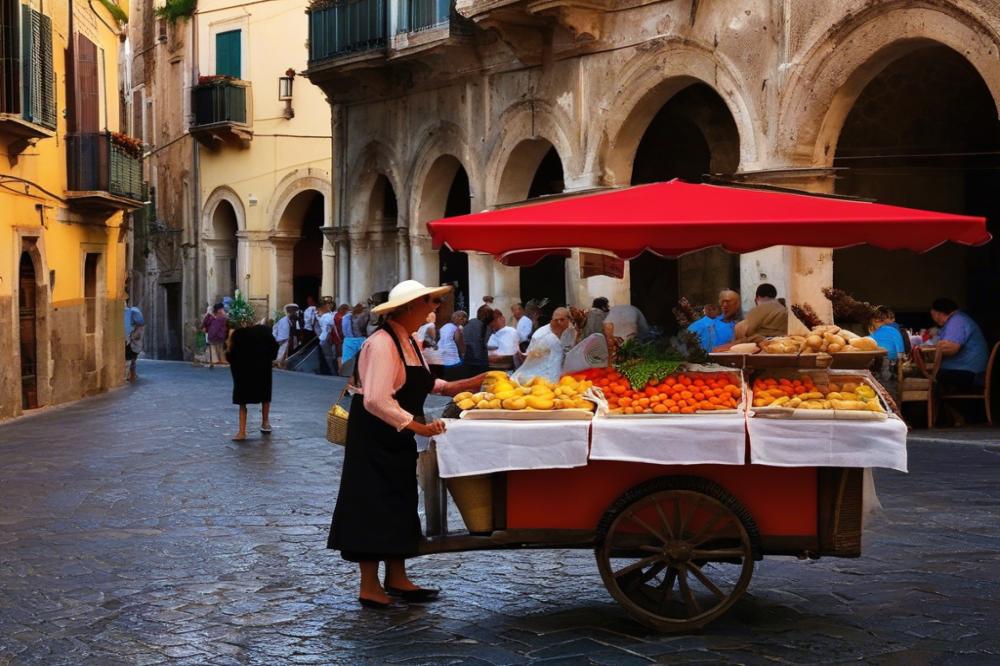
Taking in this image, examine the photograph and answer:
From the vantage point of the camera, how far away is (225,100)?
35.5 metres

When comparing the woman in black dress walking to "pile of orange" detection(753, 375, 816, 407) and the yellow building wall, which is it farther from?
"pile of orange" detection(753, 375, 816, 407)

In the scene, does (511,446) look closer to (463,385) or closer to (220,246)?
(463,385)

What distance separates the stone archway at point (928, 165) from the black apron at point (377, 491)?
41.6 feet

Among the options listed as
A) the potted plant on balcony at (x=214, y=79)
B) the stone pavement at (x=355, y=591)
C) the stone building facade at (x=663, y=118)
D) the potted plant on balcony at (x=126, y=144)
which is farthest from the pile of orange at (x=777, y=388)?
the potted plant on balcony at (x=214, y=79)

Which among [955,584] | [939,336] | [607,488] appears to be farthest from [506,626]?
[939,336]

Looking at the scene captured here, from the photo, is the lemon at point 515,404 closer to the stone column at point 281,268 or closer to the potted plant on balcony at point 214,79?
the stone column at point 281,268

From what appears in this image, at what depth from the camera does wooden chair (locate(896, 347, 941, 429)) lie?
46.3ft

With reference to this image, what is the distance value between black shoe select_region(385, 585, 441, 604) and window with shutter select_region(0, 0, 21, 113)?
45.1 feet

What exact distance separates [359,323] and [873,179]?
1000cm

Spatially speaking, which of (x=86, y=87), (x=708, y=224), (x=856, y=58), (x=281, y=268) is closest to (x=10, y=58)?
(x=86, y=87)

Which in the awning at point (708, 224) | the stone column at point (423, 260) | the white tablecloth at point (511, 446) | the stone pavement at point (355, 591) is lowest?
the stone pavement at point (355, 591)

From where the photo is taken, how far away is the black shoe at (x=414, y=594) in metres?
6.98

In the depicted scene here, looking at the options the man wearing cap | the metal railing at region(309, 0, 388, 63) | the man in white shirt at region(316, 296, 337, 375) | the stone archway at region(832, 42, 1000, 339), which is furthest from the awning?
→ the man wearing cap

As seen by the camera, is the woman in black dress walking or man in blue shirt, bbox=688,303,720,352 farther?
the woman in black dress walking
